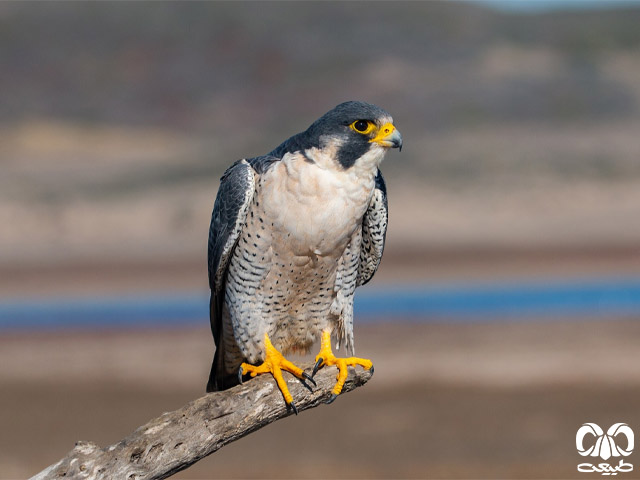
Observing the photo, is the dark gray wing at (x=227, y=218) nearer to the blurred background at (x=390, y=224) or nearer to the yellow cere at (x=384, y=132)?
the yellow cere at (x=384, y=132)

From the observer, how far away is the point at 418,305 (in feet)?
62.5

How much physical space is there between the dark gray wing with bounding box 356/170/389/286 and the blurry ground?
4.34 m

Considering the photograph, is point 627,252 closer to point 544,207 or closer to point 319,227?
point 544,207

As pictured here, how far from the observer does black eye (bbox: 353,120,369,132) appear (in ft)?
17.5

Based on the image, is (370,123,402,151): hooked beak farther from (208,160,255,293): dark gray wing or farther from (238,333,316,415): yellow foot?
(238,333,316,415): yellow foot

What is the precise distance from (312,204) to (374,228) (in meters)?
0.69

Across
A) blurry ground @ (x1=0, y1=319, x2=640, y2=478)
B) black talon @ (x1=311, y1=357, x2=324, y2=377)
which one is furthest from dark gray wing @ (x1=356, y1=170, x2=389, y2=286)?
blurry ground @ (x1=0, y1=319, x2=640, y2=478)

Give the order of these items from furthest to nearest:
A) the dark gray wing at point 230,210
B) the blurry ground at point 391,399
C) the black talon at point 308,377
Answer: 1. the blurry ground at point 391,399
2. the dark gray wing at point 230,210
3. the black talon at point 308,377

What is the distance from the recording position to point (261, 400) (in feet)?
17.6

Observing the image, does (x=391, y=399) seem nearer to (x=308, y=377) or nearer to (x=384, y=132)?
(x=308, y=377)

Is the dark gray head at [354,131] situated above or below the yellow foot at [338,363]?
above

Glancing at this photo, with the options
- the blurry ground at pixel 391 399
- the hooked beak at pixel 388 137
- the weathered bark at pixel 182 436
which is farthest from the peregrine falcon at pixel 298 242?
the blurry ground at pixel 391 399

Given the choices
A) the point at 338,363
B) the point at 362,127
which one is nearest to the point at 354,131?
the point at 362,127

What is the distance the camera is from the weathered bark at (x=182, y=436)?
4.73 metres
